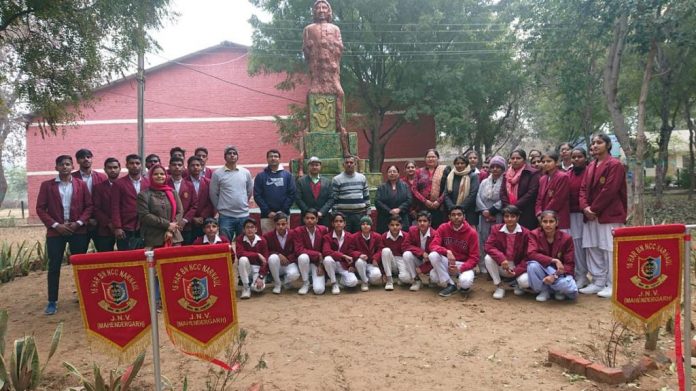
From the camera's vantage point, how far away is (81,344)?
13.2ft

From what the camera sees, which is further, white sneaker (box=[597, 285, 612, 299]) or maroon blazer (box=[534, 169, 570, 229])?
maroon blazer (box=[534, 169, 570, 229])

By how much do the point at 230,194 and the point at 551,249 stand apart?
369 cm

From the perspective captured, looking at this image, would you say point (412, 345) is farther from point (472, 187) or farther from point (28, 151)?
point (28, 151)

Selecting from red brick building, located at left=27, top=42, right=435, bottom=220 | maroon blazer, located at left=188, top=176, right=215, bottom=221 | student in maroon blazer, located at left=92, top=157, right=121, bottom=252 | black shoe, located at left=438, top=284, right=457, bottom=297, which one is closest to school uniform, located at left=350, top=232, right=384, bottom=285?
black shoe, located at left=438, top=284, right=457, bottom=297

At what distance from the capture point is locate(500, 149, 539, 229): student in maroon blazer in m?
5.57

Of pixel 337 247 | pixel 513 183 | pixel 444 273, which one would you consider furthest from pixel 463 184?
pixel 337 247

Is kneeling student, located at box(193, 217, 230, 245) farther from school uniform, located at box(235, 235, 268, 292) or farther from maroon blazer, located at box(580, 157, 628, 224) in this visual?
maroon blazer, located at box(580, 157, 628, 224)

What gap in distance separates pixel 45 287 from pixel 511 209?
237 inches

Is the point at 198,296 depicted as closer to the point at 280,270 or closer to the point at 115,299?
the point at 115,299

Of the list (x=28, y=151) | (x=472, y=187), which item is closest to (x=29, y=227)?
(x=28, y=151)

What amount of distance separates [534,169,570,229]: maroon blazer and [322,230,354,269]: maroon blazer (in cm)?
223

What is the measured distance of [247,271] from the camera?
17.5ft

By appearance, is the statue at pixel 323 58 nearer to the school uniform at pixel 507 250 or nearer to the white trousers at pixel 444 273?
the white trousers at pixel 444 273

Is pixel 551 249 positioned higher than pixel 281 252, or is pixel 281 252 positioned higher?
pixel 551 249
